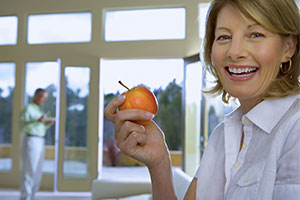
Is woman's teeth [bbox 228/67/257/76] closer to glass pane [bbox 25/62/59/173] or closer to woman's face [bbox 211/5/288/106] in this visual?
woman's face [bbox 211/5/288/106]

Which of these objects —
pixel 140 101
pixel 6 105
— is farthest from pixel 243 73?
pixel 6 105

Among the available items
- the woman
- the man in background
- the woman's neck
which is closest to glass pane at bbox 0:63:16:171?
the man in background

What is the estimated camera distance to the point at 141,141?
37.0 inches

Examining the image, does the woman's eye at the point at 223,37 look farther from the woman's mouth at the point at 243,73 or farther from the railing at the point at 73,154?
the railing at the point at 73,154

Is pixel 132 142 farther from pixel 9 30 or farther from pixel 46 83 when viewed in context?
pixel 9 30

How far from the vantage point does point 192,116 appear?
5.30 metres

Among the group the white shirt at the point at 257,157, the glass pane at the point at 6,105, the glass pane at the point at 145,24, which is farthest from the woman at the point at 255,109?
the glass pane at the point at 6,105

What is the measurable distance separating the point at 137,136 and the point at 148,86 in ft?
15.4

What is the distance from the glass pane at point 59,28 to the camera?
616 cm

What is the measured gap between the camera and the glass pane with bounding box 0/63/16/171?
6746 millimetres

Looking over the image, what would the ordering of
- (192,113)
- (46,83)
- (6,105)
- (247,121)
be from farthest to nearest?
(6,105) < (46,83) < (192,113) < (247,121)

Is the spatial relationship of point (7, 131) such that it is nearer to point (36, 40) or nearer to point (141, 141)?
point (36, 40)

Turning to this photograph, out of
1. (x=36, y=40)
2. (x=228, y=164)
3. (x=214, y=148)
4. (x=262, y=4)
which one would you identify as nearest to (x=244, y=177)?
(x=228, y=164)

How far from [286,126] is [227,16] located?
303mm
